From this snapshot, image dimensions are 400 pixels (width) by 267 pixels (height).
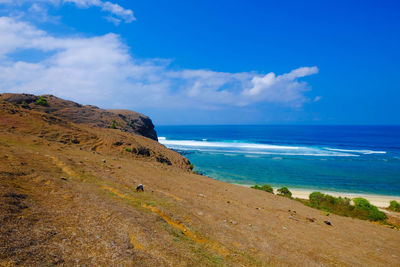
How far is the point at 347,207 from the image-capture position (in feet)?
75.9

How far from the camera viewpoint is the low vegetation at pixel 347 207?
68.1 feet

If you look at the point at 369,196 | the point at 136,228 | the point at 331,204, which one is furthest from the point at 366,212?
the point at 136,228

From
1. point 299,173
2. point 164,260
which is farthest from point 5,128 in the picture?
point 299,173

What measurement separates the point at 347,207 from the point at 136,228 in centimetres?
2524

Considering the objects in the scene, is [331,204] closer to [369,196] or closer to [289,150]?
[369,196]

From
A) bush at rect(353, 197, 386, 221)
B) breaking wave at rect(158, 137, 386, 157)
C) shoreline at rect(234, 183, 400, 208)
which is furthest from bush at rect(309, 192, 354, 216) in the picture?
breaking wave at rect(158, 137, 386, 157)

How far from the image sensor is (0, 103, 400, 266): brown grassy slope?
5242 millimetres

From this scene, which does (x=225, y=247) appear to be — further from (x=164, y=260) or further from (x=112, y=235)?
(x=112, y=235)

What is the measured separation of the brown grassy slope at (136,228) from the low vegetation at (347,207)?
7828 mm

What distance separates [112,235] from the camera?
6.10 metres

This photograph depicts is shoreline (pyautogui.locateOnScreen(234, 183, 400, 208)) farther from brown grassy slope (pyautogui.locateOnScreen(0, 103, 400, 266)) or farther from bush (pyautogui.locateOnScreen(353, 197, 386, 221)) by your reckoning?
brown grassy slope (pyautogui.locateOnScreen(0, 103, 400, 266))

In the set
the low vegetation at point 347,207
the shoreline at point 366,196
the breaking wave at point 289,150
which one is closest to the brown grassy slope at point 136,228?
the low vegetation at point 347,207

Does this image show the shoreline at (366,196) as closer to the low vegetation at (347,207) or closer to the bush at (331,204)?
the bush at (331,204)

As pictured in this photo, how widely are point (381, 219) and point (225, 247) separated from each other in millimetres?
21937
